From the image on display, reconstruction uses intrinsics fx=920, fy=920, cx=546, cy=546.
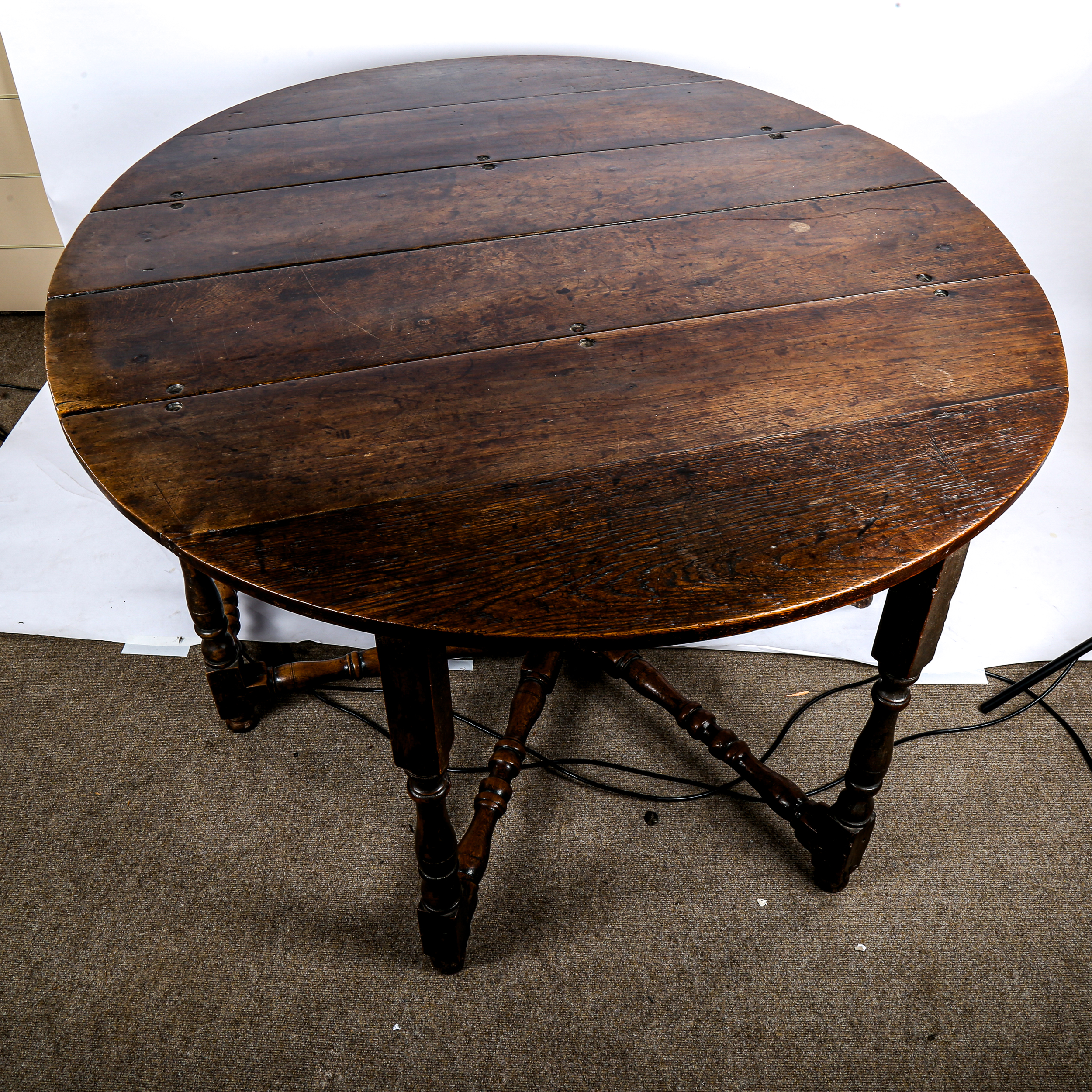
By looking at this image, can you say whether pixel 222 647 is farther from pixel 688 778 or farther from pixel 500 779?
pixel 688 778

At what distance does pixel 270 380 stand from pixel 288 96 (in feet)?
2.81

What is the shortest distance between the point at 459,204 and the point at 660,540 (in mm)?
724

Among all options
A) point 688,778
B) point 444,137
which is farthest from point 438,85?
point 688,778

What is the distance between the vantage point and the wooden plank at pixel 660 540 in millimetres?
770

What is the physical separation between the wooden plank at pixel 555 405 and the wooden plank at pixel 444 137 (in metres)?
0.52

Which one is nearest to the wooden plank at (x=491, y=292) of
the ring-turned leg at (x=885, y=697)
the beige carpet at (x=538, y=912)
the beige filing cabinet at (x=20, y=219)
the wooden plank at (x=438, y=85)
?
the ring-turned leg at (x=885, y=697)

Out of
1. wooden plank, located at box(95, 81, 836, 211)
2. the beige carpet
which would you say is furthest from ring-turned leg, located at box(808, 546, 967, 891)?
wooden plank, located at box(95, 81, 836, 211)

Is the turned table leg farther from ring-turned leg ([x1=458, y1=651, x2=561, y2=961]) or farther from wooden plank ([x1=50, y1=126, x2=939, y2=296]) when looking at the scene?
wooden plank ([x1=50, y1=126, x2=939, y2=296])

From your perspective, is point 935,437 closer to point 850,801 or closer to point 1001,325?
point 1001,325

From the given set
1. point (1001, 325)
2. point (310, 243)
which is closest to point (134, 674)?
point (310, 243)

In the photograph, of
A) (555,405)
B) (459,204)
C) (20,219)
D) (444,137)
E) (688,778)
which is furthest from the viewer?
(20,219)

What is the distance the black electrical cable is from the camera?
1.57 m

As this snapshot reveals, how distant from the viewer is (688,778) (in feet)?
5.25

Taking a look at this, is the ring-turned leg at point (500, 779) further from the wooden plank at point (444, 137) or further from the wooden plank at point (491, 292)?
the wooden plank at point (444, 137)
